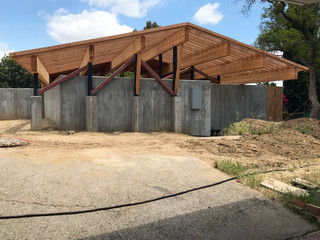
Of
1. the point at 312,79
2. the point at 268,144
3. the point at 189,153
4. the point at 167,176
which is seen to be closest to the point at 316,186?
the point at 167,176

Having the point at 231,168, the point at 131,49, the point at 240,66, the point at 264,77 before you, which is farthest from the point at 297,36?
the point at 231,168

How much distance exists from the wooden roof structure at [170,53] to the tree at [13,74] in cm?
1915

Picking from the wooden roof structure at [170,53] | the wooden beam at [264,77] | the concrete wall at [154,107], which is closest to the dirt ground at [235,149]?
the concrete wall at [154,107]

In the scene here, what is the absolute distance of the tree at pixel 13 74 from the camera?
95.4 ft

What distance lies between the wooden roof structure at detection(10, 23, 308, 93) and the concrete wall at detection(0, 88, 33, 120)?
16.5ft

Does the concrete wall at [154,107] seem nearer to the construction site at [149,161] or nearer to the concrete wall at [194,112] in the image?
the construction site at [149,161]

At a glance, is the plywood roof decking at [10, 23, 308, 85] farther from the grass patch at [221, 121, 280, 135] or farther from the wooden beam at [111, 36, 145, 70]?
the grass patch at [221, 121, 280, 135]

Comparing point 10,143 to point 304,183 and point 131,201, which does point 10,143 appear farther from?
point 304,183

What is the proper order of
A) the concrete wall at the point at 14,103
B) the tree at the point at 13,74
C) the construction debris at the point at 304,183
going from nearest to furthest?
1. the construction debris at the point at 304,183
2. the concrete wall at the point at 14,103
3. the tree at the point at 13,74

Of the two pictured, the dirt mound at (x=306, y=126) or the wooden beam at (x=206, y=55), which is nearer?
the dirt mound at (x=306, y=126)

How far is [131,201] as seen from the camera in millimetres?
3496

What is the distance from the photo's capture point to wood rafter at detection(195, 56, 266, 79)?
465 inches

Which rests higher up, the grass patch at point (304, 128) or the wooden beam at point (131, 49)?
the wooden beam at point (131, 49)

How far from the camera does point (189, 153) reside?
6.24 m
